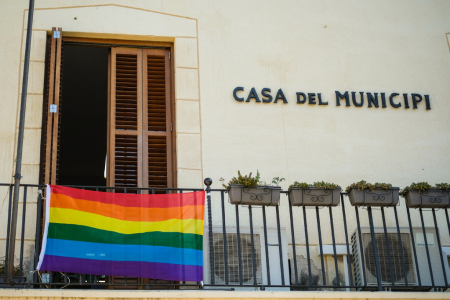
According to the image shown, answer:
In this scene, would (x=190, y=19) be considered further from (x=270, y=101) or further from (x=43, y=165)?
(x=43, y=165)

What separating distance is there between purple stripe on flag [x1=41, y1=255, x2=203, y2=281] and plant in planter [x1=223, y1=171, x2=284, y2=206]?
729 millimetres

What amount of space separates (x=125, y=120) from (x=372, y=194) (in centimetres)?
289

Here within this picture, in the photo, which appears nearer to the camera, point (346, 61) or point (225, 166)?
point (225, 166)

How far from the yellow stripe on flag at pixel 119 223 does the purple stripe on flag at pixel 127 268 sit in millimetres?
312

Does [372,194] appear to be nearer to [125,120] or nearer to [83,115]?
[125,120]

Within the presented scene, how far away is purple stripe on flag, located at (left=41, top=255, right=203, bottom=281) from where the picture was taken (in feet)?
19.1

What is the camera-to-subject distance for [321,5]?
324 inches

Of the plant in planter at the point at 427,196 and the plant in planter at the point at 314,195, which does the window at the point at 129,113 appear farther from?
the plant in planter at the point at 427,196

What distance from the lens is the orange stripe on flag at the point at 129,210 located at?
599cm

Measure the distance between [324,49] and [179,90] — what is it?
1901mm

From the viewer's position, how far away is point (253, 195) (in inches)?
240

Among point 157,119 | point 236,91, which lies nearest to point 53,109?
point 157,119

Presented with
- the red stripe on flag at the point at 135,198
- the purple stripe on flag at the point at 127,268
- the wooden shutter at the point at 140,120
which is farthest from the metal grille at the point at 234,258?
the wooden shutter at the point at 140,120

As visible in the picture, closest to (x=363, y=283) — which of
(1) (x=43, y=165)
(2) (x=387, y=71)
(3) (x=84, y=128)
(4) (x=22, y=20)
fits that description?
(2) (x=387, y=71)
